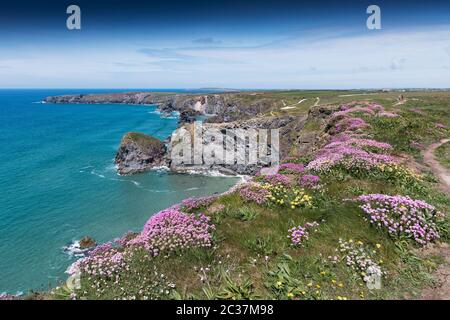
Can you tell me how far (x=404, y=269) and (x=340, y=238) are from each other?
2.34 metres

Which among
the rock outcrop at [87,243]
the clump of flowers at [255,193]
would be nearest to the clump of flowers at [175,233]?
the clump of flowers at [255,193]

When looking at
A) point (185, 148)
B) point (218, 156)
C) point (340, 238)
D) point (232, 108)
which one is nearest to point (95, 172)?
point (185, 148)

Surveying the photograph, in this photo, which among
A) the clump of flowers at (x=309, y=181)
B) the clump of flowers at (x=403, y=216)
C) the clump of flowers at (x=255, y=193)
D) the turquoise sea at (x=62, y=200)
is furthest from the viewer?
the turquoise sea at (x=62, y=200)

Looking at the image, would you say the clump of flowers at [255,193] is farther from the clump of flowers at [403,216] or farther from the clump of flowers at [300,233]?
the clump of flowers at [403,216]

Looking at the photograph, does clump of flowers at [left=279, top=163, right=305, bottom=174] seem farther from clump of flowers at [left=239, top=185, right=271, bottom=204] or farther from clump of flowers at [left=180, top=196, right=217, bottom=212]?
clump of flowers at [left=180, top=196, right=217, bottom=212]

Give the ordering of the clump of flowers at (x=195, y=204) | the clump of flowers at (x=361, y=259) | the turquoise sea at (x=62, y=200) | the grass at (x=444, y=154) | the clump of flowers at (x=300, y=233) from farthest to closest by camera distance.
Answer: the turquoise sea at (x=62, y=200), the grass at (x=444, y=154), the clump of flowers at (x=195, y=204), the clump of flowers at (x=300, y=233), the clump of flowers at (x=361, y=259)

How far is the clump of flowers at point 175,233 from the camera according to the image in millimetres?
10695

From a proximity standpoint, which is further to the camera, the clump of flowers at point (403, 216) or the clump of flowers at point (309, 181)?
the clump of flowers at point (309, 181)

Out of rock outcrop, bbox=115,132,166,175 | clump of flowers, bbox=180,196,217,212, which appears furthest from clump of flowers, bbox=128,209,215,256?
rock outcrop, bbox=115,132,166,175

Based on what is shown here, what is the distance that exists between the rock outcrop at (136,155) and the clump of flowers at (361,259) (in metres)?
69.4

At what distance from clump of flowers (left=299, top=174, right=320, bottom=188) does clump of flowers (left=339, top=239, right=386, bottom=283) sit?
4.93 metres

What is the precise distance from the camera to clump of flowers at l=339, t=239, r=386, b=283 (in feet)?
30.8
